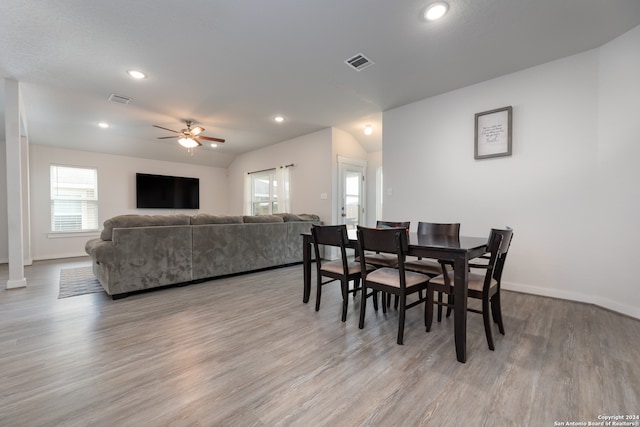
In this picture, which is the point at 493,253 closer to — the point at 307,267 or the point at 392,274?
the point at 392,274

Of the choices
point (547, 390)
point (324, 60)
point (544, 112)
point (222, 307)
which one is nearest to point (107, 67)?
point (324, 60)

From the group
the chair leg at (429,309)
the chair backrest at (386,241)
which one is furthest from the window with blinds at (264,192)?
the chair leg at (429,309)

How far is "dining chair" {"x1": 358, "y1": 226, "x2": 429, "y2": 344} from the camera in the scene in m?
2.01

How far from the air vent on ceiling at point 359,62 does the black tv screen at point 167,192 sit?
620cm

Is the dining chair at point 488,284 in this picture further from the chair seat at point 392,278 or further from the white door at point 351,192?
the white door at point 351,192

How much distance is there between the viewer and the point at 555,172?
10.0ft

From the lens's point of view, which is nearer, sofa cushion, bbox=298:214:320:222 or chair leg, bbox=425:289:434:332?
chair leg, bbox=425:289:434:332

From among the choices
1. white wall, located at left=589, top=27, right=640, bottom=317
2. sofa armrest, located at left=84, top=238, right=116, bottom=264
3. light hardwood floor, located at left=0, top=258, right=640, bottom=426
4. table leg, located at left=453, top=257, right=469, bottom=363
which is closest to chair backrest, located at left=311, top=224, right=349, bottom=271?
light hardwood floor, located at left=0, top=258, right=640, bottom=426

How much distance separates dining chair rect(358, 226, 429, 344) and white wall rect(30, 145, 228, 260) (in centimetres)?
684

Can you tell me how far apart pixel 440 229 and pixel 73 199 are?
7.61 m

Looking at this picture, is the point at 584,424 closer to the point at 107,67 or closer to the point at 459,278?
the point at 459,278

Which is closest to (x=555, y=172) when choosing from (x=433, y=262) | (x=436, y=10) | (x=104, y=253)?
(x=433, y=262)

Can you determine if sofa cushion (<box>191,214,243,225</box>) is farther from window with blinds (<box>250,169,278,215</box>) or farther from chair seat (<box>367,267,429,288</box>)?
window with blinds (<box>250,169,278,215</box>)

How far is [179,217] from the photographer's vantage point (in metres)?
3.67
